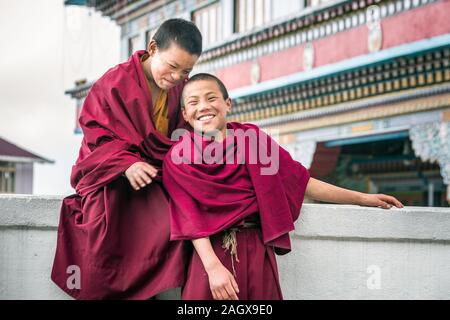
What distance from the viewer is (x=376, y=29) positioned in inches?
200

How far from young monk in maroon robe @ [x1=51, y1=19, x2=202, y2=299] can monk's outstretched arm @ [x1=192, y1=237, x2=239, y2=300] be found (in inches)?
4.4

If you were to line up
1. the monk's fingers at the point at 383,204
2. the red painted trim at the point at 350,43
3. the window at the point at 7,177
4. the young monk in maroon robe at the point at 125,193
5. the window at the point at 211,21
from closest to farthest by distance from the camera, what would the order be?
the young monk in maroon robe at the point at 125,193 → the monk's fingers at the point at 383,204 → the red painted trim at the point at 350,43 → the window at the point at 211,21 → the window at the point at 7,177

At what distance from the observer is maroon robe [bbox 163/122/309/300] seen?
1.64 meters

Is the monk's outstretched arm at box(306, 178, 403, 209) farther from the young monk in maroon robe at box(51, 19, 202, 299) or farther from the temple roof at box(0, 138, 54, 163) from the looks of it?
the temple roof at box(0, 138, 54, 163)

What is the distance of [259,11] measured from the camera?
22.2ft

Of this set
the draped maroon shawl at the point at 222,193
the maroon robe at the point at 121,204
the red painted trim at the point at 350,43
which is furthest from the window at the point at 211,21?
the draped maroon shawl at the point at 222,193

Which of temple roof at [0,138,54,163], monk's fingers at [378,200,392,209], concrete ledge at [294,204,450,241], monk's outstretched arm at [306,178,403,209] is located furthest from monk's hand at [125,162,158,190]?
temple roof at [0,138,54,163]

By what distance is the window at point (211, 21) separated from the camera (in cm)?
723

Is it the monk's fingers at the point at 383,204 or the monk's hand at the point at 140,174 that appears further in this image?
the monk's fingers at the point at 383,204

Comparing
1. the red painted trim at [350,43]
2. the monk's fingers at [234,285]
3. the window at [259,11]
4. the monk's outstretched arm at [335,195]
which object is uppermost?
the window at [259,11]

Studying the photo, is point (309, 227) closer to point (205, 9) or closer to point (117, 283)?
point (117, 283)

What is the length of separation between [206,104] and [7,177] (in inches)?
467

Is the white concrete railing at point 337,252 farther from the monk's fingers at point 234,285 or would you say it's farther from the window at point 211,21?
the window at point 211,21

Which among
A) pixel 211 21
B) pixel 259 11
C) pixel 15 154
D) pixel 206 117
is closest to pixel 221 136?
pixel 206 117
